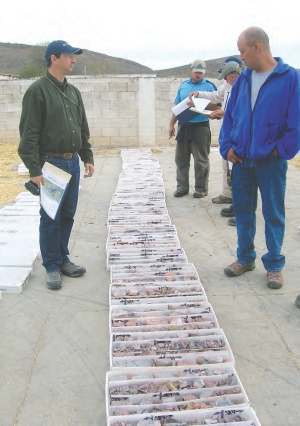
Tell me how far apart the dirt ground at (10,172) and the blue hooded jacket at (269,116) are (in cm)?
359

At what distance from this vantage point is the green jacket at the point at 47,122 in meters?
2.96

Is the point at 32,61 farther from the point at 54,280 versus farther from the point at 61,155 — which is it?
the point at 54,280

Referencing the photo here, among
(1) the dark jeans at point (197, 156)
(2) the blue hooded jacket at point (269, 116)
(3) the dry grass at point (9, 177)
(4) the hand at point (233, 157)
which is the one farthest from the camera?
(3) the dry grass at point (9, 177)

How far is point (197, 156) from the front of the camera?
560cm

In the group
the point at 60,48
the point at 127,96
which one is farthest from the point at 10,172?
the point at 60,48

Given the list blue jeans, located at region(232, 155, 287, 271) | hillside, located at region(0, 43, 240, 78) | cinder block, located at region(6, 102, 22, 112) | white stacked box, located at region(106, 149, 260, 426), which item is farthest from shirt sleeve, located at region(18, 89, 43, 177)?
hillside, located at region(0, 43, 240, 78)

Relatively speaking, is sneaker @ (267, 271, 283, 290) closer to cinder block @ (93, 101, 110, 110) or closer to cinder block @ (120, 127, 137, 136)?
cinder block @ (120, 127, 137, 136)

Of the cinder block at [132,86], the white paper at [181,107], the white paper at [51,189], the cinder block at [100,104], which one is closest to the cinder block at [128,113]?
the cinder block at [100,104]

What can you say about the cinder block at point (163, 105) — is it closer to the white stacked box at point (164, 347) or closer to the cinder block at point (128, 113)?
the cinder block at point (128, 113)

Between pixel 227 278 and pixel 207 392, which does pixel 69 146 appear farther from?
pixel 207 392

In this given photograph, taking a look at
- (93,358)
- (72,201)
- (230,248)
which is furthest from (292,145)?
(93,358)

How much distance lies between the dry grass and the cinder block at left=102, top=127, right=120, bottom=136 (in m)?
2.13

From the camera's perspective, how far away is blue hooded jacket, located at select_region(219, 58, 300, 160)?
2.91 meters

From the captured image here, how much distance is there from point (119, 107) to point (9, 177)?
12.7 feet
